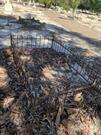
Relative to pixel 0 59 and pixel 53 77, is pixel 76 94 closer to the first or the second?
pixel 53 77

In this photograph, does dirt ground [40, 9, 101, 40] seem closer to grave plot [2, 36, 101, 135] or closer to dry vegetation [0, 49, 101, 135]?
grave plot [2, 36, 101, 135]

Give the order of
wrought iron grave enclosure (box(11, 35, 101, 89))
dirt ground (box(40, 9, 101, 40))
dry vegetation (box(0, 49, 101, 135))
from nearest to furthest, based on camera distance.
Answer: dry vegetation (box(0, 49, 101, 135)), wrought iron grave enclosure (box(11, 35, 101, 89)), dirt ground (box(40, 9, 101, 40))

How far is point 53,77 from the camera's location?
35.6 ft

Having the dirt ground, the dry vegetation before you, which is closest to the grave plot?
the dry vegetation

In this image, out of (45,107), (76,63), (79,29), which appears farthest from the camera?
(79,29)

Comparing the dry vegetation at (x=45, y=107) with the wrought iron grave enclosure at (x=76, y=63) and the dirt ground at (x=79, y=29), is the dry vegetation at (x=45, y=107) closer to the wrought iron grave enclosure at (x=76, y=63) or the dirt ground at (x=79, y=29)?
the wrought iron grave enclosure at (x=76, y=63)

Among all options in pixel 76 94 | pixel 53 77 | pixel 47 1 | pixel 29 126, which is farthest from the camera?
pixel 47 1

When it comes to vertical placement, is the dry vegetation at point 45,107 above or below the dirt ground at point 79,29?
above

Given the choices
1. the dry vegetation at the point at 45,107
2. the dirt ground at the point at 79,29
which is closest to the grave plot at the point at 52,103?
the dry vegetation at the point at 45,107

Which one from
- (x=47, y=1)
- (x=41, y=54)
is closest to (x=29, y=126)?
(x=41, y=54)

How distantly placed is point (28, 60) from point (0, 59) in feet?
3.87

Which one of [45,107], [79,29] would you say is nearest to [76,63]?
[45,107]

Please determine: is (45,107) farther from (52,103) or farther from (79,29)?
(79,29)

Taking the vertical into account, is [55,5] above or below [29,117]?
below
